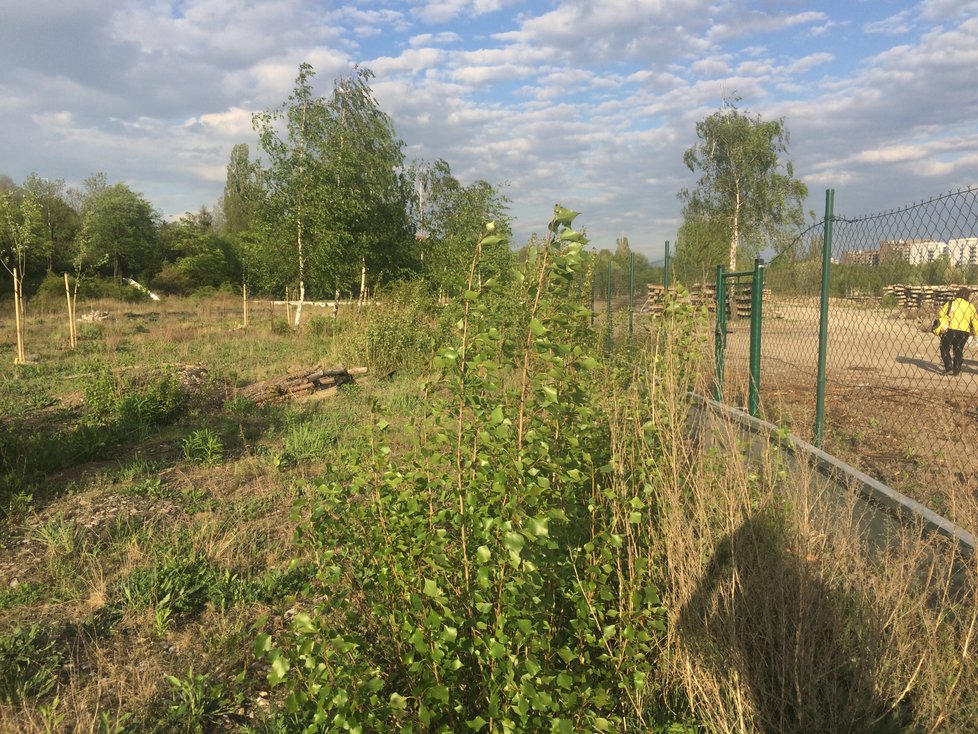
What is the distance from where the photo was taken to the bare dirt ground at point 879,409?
4.45m

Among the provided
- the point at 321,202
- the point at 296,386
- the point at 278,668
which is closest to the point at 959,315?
the point at 278,668

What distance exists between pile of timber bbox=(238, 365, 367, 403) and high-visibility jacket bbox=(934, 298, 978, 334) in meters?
6.73

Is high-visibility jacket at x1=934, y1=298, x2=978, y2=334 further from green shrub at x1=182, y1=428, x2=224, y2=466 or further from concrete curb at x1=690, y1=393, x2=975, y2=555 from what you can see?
green shrub at x1=182, y1=428, x2=224, y2=466

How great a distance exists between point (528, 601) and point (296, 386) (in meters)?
7.07

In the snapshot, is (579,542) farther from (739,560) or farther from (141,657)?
(141,657)

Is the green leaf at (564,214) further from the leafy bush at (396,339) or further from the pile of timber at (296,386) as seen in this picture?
the leafy bush at (396,339)

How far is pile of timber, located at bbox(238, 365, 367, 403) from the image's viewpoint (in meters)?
→ 8.09

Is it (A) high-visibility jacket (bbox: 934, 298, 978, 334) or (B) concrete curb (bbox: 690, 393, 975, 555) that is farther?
(A) high-visibility jacket (bbox: 934, 298, 978, 334)

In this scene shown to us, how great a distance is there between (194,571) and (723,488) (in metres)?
2.84

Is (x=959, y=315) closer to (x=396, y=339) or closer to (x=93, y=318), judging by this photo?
(x=396, y=339)

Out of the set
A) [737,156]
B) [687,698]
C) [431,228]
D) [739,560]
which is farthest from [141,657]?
[737,156]

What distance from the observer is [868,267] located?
4.60 metres

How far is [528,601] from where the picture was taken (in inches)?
73.8

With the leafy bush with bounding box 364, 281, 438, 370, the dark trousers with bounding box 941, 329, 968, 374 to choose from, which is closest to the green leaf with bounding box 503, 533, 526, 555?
the dark trousers with bounding box 941, 329, 968, 374
